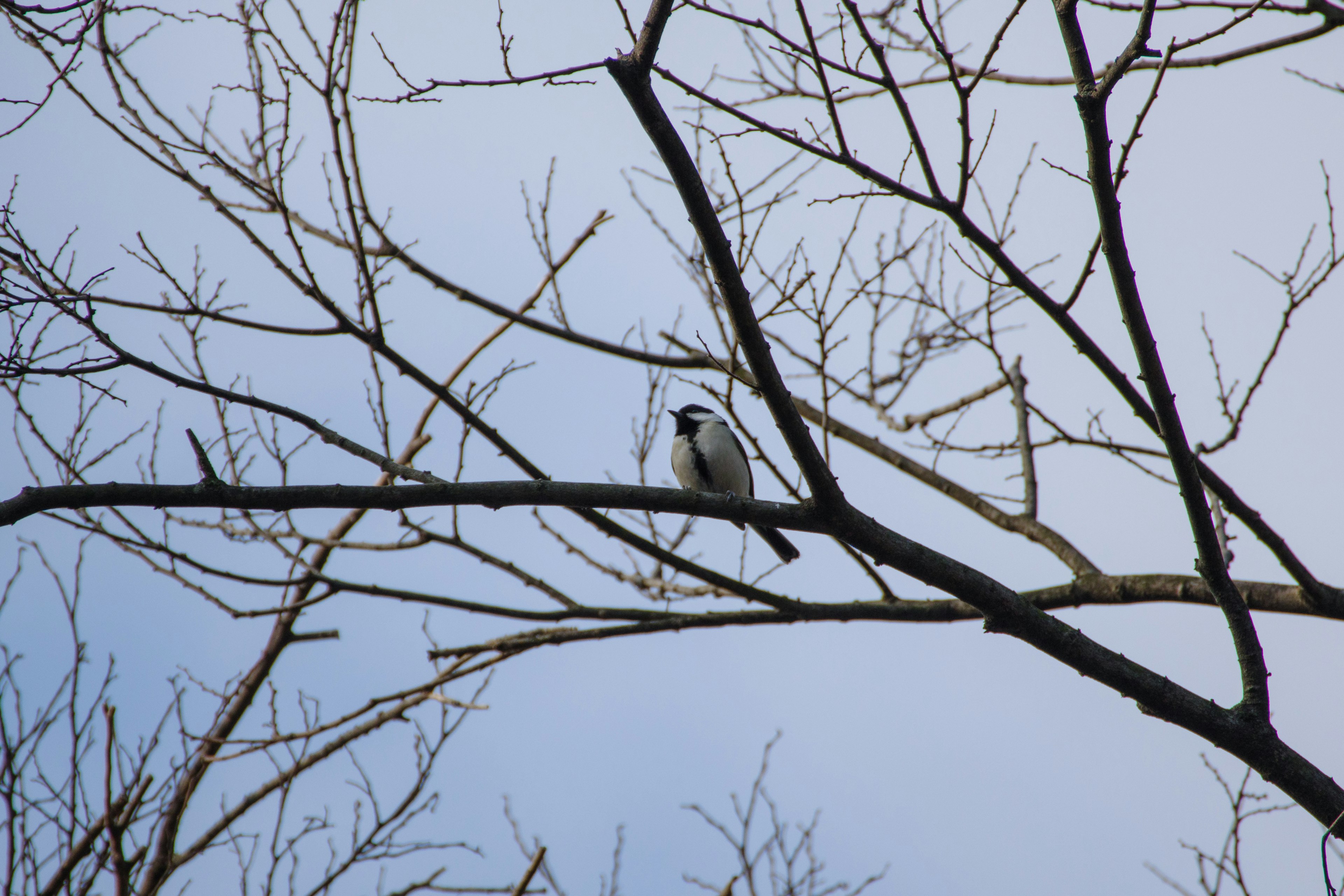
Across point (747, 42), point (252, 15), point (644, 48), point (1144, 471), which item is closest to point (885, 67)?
point (644, 48)

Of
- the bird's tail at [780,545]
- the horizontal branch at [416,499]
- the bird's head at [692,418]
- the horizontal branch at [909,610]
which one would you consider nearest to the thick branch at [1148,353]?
the horizontal branch at [909,610]

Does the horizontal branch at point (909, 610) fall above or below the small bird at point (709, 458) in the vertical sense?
below

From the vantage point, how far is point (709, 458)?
666cm

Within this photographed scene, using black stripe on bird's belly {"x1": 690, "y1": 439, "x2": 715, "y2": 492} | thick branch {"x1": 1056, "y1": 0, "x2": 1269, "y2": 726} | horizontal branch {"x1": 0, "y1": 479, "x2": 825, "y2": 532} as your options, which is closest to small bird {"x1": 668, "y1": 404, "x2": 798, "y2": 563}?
black stripe on bird's belly {"x1": 690, "y1": 439, "x2": 715, "y2": 492}

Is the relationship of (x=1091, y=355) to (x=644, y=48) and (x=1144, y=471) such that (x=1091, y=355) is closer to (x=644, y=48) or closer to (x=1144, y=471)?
(x=1144, y=471)

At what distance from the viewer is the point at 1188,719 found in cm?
317

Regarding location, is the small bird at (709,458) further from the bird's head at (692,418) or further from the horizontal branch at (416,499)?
the horizontal branch at (416,499)

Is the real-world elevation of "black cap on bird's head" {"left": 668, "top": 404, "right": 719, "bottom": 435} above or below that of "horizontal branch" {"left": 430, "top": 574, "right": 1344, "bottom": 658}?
above

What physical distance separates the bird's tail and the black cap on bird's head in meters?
1.11

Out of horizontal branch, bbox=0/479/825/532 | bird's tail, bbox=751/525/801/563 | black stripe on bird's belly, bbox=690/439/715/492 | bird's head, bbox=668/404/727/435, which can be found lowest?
horizontal branch, bbox=0/479/825/532

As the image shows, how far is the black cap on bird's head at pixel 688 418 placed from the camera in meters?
7.04

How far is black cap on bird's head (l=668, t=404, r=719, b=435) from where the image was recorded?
7.04 meters

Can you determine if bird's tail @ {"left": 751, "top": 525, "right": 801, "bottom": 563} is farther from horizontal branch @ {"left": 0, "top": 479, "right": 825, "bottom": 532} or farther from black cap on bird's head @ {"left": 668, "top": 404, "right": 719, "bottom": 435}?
horizontal branch @ {"left": 0, "top": 479, "right": 825, "bottom": 532}

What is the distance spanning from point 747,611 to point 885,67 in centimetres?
265
